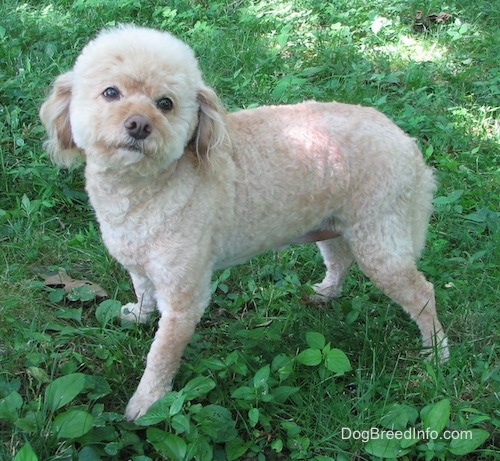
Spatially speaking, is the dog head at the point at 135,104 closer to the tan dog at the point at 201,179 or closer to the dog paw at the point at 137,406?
the tan dog at the point at 201,179

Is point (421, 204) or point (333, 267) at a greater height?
point (421, 204)

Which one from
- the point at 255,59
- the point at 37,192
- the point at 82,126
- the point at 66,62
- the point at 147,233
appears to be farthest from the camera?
the point at 255,59

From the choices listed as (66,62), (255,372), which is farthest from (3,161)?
(255,372)

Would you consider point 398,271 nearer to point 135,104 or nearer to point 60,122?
point 135,104

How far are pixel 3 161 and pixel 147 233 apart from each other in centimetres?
161

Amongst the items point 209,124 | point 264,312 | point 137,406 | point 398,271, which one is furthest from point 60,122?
point 398,271

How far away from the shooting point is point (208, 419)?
219 centimetres

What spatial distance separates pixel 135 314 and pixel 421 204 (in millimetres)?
1355

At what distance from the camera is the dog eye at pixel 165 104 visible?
7.17 feet

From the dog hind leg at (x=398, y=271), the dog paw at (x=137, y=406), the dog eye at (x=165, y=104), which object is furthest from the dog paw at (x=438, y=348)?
the dog eye at (x=165, y=104)

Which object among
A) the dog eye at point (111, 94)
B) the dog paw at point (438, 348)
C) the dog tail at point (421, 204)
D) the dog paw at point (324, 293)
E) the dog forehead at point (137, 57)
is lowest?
the dog paw at point (324, 293)

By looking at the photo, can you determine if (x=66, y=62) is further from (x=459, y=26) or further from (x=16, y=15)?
(x=459, y=26)

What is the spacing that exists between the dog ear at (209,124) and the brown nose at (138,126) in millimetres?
282

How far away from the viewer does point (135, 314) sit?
9.25 ft
